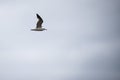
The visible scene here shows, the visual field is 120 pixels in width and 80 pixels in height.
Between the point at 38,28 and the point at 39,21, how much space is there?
154 cm

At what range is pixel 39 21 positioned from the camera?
5541 cm

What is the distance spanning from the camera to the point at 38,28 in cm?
5628
